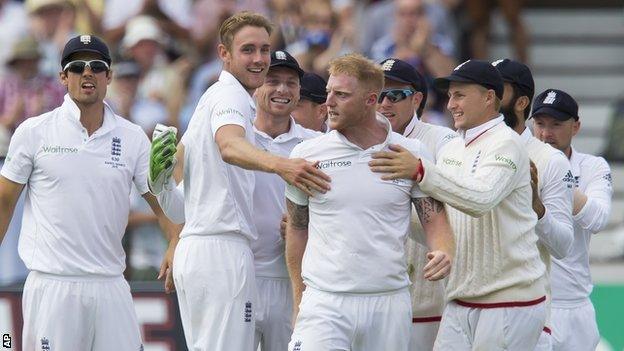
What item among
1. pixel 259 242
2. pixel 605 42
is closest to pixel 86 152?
pixel 259 242

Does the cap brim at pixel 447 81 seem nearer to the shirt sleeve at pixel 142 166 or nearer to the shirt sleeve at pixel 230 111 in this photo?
the shirt sleeve at pixel 230 111

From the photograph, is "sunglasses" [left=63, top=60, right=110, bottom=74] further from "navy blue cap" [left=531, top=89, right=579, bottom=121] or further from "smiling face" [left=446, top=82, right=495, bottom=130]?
"navy blue cap" [left=531, top=89, right=579, bottom=121]

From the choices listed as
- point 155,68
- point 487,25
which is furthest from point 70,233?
point 487,25

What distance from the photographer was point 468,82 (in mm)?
→ 8148

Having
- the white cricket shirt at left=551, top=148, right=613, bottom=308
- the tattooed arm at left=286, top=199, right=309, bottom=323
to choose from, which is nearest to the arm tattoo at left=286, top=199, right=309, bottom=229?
the tattooed arm at left=286, top=199, right=309, bottom=323

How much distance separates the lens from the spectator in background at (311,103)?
31.5 ft

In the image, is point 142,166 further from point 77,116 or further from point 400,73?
point 400,73

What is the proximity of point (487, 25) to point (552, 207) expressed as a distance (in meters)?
8.65

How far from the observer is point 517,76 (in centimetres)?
879

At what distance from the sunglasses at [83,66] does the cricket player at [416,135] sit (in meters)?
1.67

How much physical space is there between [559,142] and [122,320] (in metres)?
3.02

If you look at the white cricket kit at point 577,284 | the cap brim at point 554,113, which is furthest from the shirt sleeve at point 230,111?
the white cricket kit at point 577,284

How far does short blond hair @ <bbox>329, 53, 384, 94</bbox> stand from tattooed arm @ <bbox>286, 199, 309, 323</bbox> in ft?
2.44

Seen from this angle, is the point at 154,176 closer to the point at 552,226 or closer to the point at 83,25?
the point at 552,226
